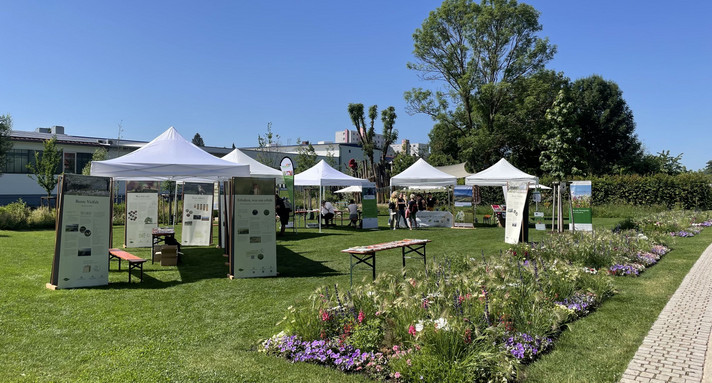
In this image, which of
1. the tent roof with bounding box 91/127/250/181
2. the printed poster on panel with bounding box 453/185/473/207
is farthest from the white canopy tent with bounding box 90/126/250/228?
the printed poster on panel with bounding box 453/185/473/207

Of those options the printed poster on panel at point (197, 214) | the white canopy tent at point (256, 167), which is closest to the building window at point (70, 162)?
the white canopy tent at point (256, 167)

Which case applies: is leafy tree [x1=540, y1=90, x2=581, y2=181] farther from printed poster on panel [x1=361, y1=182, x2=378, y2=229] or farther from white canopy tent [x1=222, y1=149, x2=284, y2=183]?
white canopy tent [x1=222, y1=149, x2=284, y2=183]

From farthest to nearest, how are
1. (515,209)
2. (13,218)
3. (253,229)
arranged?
(13,218)
(515,209)
(253,229)

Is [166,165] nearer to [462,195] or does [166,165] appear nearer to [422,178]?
[422,178]

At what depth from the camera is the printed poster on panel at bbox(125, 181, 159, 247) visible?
505 inches

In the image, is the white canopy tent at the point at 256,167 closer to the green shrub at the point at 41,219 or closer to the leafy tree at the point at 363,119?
the green shrub at the point at 41,219

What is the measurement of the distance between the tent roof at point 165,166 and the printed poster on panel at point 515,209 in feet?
25.3

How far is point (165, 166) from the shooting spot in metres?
8.88

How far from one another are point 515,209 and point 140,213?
1083 cm

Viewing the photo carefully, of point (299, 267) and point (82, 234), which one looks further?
point (299, 267)

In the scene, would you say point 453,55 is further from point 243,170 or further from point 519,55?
point 243,170

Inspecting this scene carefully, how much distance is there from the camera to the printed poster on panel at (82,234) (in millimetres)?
7176

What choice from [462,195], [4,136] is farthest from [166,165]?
[4,136]

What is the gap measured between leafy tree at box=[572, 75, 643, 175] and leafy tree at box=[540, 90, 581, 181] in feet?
33.7
